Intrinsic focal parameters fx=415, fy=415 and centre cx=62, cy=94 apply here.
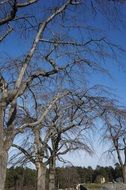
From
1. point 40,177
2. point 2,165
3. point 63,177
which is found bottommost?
point 2,165

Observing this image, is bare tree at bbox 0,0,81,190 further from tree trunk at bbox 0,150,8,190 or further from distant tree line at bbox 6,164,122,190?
distant tree line at bbox 6,164,122,190

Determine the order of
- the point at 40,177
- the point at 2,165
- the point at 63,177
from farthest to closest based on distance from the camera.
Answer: the point at 63,177
the point at 40,177
the point at 2,165

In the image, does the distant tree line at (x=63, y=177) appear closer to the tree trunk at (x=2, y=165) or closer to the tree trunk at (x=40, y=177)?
the tree trunk at (x=40, y=177)

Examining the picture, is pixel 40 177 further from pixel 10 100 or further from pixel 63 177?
pixel 63 177

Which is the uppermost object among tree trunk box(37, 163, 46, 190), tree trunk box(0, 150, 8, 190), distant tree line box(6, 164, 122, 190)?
distant tree line box(6, 164, 122, 190)

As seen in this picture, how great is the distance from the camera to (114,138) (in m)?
30.2

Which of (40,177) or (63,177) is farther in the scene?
(63,177)

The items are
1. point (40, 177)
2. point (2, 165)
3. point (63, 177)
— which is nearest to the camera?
point (2, 165)

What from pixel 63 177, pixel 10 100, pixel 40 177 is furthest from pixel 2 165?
pixel 63 177

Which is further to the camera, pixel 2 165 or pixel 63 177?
pixel 63 177

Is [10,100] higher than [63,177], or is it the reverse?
[63,177]

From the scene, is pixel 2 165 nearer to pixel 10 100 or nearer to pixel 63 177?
pixel 10 100

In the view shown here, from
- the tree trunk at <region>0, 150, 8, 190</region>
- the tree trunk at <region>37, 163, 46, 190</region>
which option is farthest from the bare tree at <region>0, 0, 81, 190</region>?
the tree trunk at <region>37, 163, 46, 190</region>

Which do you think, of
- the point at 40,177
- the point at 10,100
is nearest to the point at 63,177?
the point at 40,177
